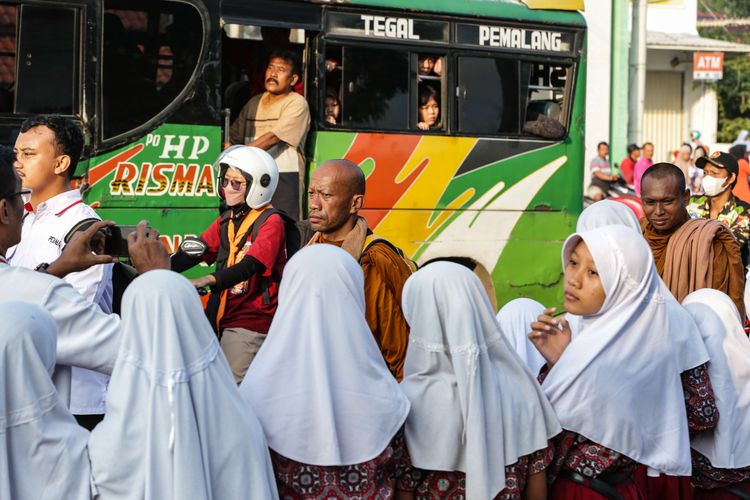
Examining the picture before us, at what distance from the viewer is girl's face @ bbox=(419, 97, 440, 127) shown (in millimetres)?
9477

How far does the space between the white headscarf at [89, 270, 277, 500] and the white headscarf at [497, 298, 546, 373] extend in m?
1.98

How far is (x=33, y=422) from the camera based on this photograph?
276 centimetres

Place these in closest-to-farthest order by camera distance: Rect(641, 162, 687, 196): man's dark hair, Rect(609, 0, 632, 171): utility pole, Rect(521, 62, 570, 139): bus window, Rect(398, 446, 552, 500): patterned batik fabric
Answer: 1. Rect(398, 446, 552, 500): patterned batik fabric
2. Rect(641, 162, 687, 196): man's dark hair
3. Rect(521, 62, 570, 139): bus window
4. Rect(609, 0, 632, 171): utility pole

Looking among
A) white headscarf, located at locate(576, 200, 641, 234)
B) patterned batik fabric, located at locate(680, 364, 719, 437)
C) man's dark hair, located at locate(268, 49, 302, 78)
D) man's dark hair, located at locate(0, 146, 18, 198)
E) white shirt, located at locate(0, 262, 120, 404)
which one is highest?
man's dark hair, located at locate(268, 49, 302, 78)

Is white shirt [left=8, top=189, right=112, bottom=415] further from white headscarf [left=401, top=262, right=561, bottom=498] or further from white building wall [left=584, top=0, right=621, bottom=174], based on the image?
white building wall [left=584, top=0, right=621, bottom=174]

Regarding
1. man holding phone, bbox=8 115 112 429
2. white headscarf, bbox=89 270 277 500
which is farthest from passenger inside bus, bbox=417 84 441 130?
white headscarf, bbox=89 270 277 500

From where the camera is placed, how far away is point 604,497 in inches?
149

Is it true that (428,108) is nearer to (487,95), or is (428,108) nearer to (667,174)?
(487,95)

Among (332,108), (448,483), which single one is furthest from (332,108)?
(448,483)

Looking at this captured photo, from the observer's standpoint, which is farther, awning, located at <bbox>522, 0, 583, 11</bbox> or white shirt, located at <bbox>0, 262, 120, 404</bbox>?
awning, located at <bbox>522, 0, 583, 11</bbox>

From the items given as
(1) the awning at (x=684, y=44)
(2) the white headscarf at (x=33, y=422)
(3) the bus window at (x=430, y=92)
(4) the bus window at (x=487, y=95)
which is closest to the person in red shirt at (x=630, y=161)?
(1) the awning at (x=684, y=44)

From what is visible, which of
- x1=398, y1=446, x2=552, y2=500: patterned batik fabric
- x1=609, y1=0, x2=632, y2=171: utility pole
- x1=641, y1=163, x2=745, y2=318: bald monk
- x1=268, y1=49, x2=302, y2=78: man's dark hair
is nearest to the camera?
x1=398, y1=446, x2=552, y2=500: patterned batik fabric

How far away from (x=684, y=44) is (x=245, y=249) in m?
23.1

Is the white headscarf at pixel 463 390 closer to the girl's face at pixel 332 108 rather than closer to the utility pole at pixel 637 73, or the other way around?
the girl's face at pixel 332 108
